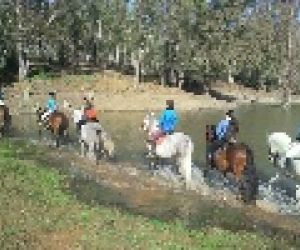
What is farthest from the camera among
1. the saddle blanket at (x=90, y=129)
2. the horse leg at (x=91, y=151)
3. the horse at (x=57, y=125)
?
the horse at (x=57, y=125)

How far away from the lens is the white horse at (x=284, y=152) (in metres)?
25.1

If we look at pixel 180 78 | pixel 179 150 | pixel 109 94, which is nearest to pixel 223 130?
pixel 179 150

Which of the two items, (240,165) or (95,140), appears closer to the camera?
(240,165)

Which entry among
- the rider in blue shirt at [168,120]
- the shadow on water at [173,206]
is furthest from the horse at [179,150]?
the shadow on water at [173,206]

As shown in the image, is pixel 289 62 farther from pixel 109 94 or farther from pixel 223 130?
pixel 223 130

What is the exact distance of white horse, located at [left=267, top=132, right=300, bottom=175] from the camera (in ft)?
82.5

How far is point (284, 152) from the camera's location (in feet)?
86.8

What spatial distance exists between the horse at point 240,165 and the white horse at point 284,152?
5.06ft

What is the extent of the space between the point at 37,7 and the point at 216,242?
7320 cm

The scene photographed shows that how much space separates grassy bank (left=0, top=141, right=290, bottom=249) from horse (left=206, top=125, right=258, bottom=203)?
5388 mm

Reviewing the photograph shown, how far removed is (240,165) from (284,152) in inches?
105

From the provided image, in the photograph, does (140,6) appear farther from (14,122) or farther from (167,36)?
(14,122)

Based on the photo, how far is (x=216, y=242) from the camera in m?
16.8

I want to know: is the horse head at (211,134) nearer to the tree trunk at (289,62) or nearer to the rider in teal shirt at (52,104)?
the rider in teal shirt at (52,104)
